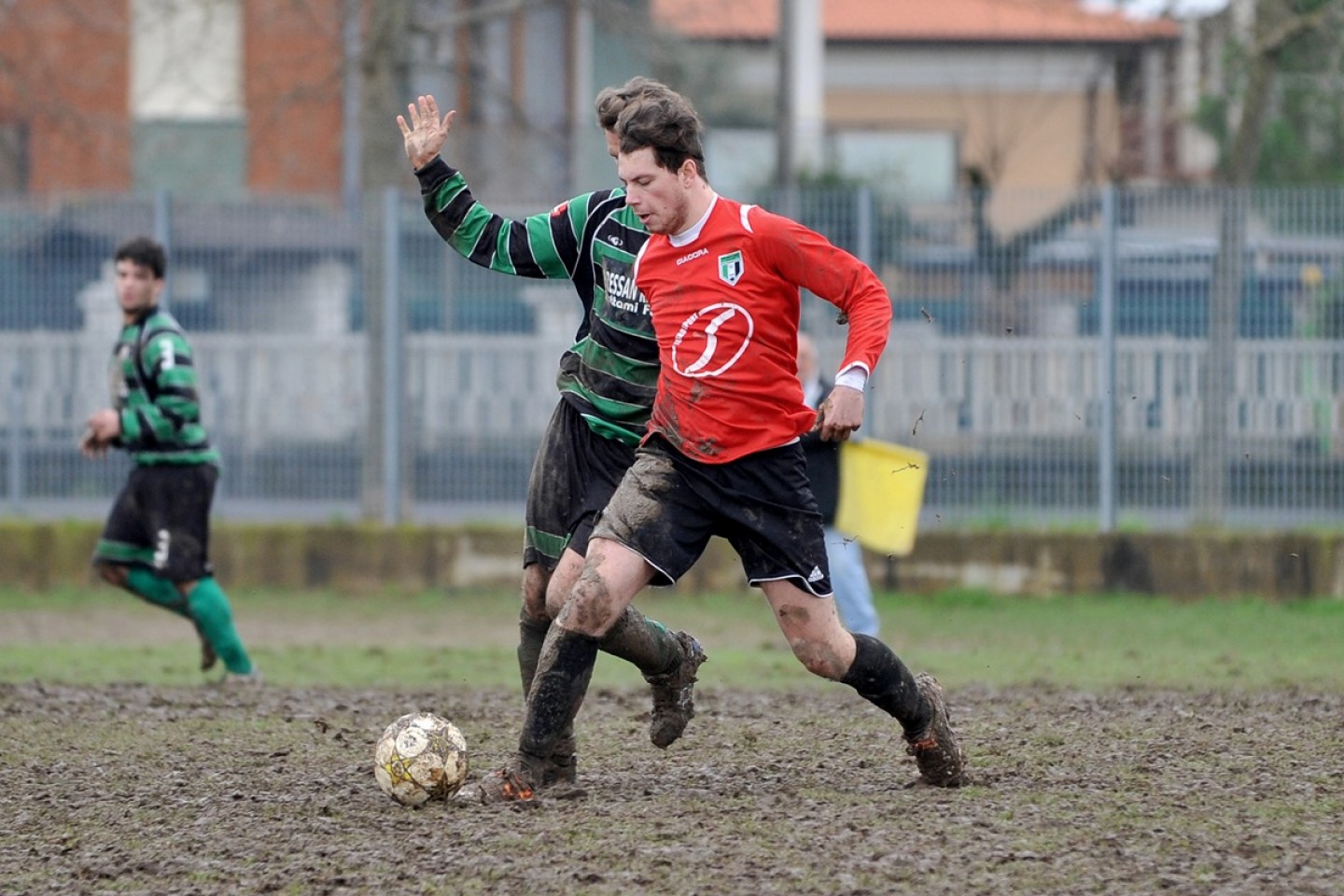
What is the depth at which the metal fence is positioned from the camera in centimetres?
1457

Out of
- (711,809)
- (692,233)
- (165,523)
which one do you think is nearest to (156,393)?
(165,523)

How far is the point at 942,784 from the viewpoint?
6723 mm

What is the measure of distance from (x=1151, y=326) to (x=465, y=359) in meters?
5.14

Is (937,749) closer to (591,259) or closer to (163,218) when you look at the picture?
(591,259)

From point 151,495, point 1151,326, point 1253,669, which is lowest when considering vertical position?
point 1253,669

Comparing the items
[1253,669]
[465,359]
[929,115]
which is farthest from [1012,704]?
[929,115]

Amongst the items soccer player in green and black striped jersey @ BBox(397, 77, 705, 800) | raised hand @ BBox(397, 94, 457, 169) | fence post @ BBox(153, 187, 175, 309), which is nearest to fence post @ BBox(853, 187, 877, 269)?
fence post @ BBox(153, 187, 175, 309)

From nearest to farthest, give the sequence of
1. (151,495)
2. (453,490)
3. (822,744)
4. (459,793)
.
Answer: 1. (459,793)
2. (822,744)
3. (151,495)
4. (453,490)

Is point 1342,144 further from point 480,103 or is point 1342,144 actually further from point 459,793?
point 459,793

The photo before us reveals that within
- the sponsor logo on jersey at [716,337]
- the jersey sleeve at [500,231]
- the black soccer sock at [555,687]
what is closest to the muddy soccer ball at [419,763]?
the black soccer sock at [555,687]

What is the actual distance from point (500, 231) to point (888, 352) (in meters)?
8.44

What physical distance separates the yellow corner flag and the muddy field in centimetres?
375

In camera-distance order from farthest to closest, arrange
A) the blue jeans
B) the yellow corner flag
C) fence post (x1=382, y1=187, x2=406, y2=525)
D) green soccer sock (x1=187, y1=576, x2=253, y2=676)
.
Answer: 1. fence post (x1=382, y1=187, x2=406, y2=525)
2. the yellow corner flag
3. the blue jeans
4. green soccer sock (x1=187, y1=576, x2=253, y2=676)

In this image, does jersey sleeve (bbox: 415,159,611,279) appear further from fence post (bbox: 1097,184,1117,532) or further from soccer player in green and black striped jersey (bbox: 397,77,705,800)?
fence post (bbox: 1097,184,1117,532)
